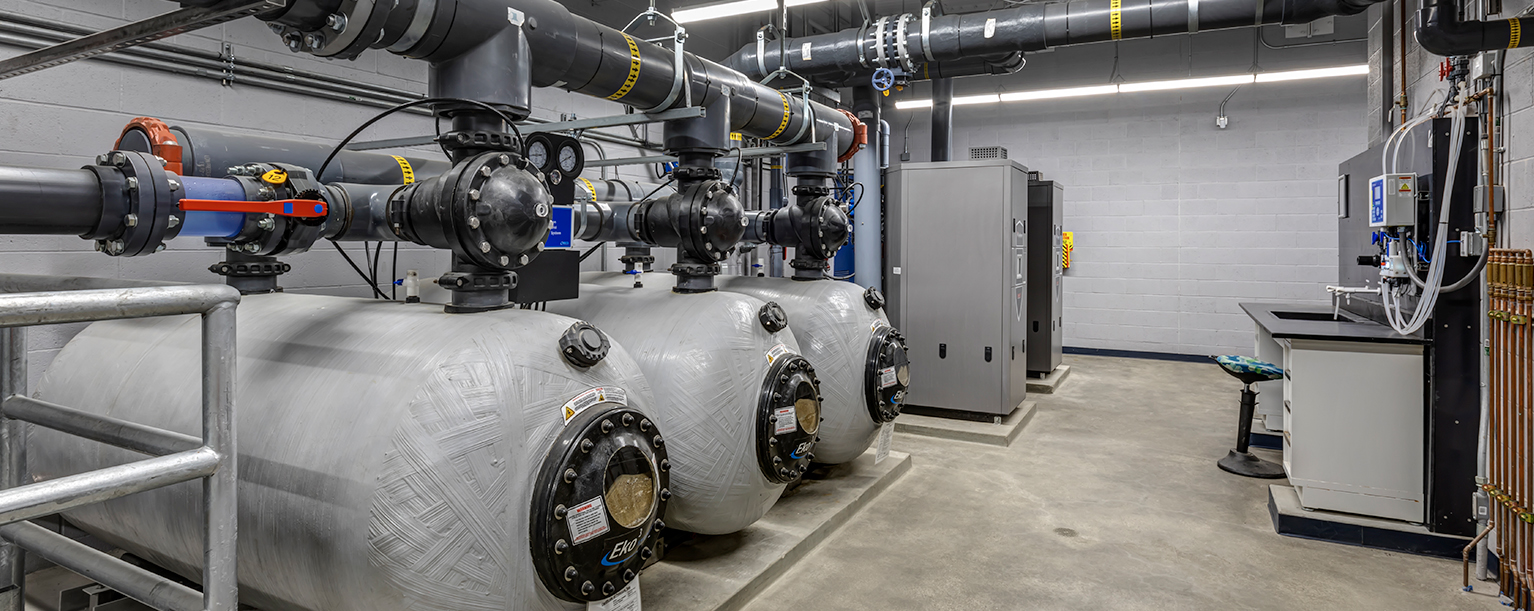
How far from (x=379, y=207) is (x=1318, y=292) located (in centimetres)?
Result: 814

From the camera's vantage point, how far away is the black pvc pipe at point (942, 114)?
6.61 meters

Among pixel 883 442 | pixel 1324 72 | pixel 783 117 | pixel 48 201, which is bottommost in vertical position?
pixel 883 442

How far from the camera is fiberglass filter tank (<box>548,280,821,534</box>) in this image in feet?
7.37

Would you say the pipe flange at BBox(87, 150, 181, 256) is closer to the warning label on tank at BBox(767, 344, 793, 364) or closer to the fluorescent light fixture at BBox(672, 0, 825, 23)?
the warning label on tank at BBox(767, 344, 793, 364)

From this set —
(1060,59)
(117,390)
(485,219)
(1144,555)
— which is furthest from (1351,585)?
(1060,59)

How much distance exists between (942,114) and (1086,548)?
180 inches

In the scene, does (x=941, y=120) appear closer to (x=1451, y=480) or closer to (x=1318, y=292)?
(x=1318, y=292)

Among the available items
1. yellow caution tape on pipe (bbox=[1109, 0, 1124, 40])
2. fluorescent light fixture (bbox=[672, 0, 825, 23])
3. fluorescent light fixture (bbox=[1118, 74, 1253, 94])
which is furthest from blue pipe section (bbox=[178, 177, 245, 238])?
fluorescent light fixture (bbox=[1118, 74, 1253, 94])

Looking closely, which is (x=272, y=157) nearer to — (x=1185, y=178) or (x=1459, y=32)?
(x=1459, y=32)

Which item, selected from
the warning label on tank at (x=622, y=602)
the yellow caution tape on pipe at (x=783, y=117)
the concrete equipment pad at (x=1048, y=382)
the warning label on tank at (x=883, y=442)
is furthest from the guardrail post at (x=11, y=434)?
the concrete equipment pad at (x=1048, y=382)

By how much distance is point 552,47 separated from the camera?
1.97 meters

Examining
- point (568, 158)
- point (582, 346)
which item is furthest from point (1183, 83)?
point (582, 346)

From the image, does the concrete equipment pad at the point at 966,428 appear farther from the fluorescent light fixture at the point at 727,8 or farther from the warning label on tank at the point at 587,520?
the warning label on tank at the point at 587,520

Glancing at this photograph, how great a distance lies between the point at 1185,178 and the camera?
7.63 meters
